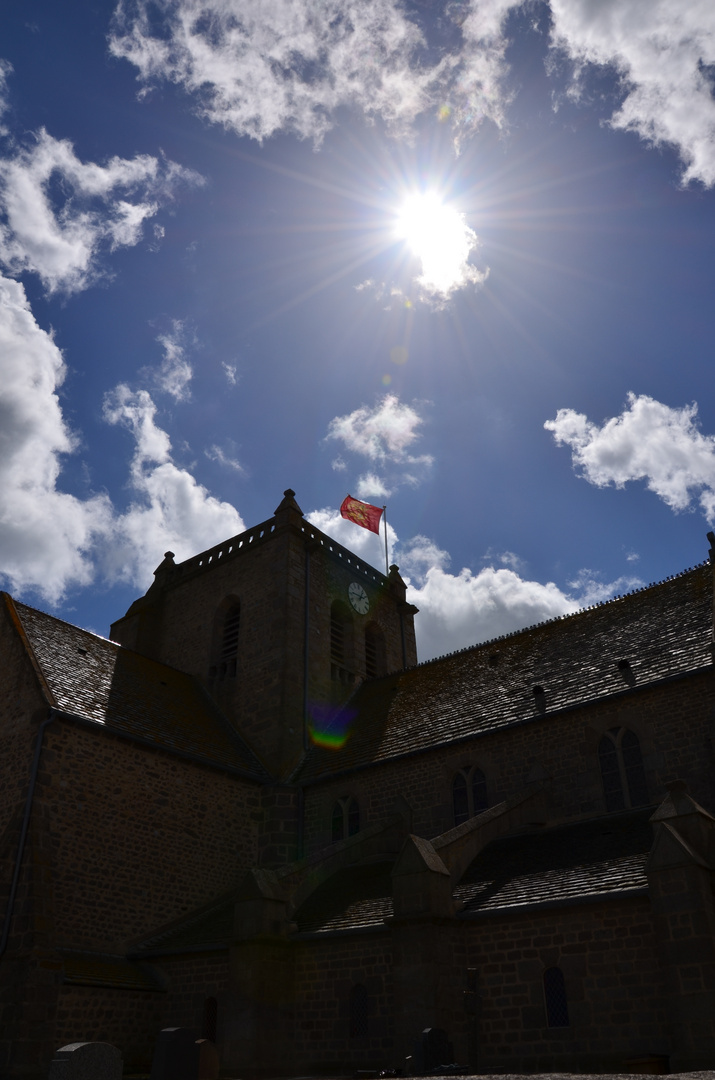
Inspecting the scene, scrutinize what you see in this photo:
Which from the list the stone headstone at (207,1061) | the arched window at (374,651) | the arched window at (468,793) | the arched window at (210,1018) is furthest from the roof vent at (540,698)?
the arched window at (374,651)

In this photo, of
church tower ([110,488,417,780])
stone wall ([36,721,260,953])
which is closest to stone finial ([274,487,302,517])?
church tower ([110,488,417,780])

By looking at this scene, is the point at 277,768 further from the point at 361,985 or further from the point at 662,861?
the point at 662,861

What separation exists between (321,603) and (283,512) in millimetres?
3499

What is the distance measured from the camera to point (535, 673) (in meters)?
19.8

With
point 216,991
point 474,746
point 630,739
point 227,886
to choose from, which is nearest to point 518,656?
point 474,746

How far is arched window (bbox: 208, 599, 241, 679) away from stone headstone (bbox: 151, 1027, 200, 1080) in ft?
45.9

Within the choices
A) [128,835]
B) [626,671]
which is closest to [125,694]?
[128,835]

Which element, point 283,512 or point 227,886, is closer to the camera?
point 227,886

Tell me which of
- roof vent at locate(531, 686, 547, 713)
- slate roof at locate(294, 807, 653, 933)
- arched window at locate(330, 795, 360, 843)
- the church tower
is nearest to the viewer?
slate roof at locate(294, 807, 653, 933)

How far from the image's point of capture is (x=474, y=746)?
59.7 ft

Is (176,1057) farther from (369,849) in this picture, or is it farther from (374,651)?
(374,651)

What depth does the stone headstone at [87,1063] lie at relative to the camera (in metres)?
9.61

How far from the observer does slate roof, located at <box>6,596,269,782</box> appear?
1836cm

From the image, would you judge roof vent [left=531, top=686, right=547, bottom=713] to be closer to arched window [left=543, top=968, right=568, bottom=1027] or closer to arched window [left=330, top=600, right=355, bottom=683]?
arched window [left=543, top=968, right=568, bottom=1027]
